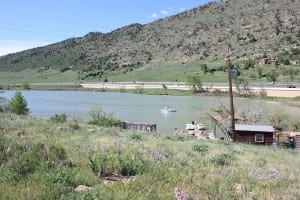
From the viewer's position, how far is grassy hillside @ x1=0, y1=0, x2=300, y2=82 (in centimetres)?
13825

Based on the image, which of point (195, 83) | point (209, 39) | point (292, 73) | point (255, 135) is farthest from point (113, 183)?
point (209, 39)

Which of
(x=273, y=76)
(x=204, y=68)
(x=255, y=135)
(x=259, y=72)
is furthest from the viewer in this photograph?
(x=204, y=68)

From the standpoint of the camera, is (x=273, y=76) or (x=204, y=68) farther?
(x=204, y=68)

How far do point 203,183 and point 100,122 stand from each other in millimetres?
32783

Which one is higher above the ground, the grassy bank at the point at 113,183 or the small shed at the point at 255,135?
the grassy bank at the point at 113,183

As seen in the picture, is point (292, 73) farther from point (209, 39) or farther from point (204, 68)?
point (209, 39)

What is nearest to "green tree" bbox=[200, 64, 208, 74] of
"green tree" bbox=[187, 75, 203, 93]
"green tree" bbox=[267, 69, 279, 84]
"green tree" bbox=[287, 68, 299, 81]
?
"green tree" bbox=[187, 75, 203, 93]

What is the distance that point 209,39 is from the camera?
15662 centimetres

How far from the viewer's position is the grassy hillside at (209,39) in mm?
138250

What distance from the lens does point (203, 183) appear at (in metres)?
7.54

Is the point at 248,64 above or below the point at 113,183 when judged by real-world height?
below

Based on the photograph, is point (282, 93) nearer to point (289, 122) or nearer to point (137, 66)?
point (289, 122)

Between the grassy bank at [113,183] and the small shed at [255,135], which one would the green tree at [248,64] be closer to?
the small shed at [255,135]

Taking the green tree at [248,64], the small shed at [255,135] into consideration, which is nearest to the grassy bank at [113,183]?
the small shed at [255,135]
